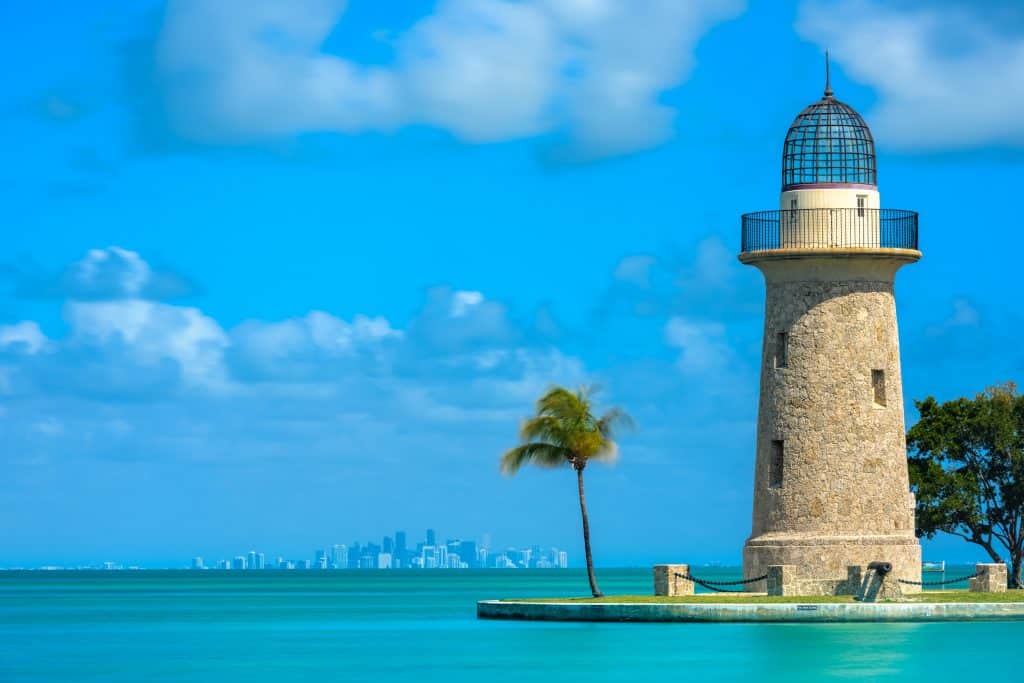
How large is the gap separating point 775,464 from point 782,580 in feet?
11.5

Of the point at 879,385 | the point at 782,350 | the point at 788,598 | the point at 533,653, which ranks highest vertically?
the point at 782,350

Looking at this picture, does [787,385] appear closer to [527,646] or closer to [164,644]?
[527,646]

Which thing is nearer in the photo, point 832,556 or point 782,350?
point 832,556

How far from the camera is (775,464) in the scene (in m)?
49.2

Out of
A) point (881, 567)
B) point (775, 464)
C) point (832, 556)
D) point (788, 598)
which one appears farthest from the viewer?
point (775, 464)

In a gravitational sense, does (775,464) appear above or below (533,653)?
above

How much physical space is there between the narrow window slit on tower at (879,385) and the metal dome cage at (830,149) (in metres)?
4.76

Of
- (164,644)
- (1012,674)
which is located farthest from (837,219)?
(164,644)

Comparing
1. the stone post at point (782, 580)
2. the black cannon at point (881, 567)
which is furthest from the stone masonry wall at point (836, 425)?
the black cannon at point (881, 567)

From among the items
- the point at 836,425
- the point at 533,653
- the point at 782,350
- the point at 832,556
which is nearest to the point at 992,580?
the point at 832,556

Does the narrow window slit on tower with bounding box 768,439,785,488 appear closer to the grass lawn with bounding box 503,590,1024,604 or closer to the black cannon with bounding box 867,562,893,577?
the grass lawn with bounding box 503,590,1024,604

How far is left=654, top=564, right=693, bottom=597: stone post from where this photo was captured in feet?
160

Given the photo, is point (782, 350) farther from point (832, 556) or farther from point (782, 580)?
point (782, 580)

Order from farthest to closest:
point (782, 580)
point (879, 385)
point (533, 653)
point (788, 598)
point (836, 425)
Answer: point (879, 385) < point (836, 425) < point (782, 580) < point (788, 598) < point (533, 653)
